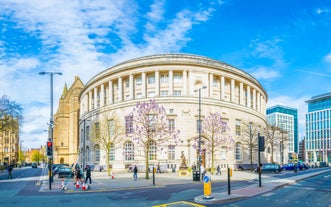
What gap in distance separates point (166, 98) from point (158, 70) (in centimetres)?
634

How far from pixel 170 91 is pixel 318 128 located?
122896 mm

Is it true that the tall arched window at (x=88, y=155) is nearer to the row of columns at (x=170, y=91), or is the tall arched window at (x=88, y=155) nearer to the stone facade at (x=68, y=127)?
the row of columns at (x=170, y=91)

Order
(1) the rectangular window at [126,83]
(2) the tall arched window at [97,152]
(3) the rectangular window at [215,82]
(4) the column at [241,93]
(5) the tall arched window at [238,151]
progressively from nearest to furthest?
1. (5) the tall arched window at [238,151]
2. (3) the rectangular window at [215,82]
3. (1) the rectangular window at [126,83]
4. (2) the tall arched window at [97,152]
5. (4) the column at [241,93]

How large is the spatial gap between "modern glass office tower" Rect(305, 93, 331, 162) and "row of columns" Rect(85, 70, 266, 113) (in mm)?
Answer: 85462

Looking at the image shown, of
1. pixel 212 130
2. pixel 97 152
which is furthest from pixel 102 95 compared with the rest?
pixel 212 130

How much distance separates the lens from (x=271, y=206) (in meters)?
14.0

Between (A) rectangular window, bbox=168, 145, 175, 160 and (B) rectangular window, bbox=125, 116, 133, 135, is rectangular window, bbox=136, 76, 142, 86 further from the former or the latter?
(A) rectangular window, bbox=168, 145, 175, 160

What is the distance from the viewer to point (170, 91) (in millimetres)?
59719

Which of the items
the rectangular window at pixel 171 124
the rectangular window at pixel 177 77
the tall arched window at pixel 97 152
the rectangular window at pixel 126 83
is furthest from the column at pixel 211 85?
the tall arched window at pixel 97 152

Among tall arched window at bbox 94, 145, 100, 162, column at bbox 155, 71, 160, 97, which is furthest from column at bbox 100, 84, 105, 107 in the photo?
column at bbox 155, 71, 160, 97

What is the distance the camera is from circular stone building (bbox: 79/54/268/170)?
188 feet

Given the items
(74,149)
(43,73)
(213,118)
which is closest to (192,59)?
(213,118)

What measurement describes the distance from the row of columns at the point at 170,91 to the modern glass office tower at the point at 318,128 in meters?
85.5

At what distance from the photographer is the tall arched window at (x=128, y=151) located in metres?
58.1
